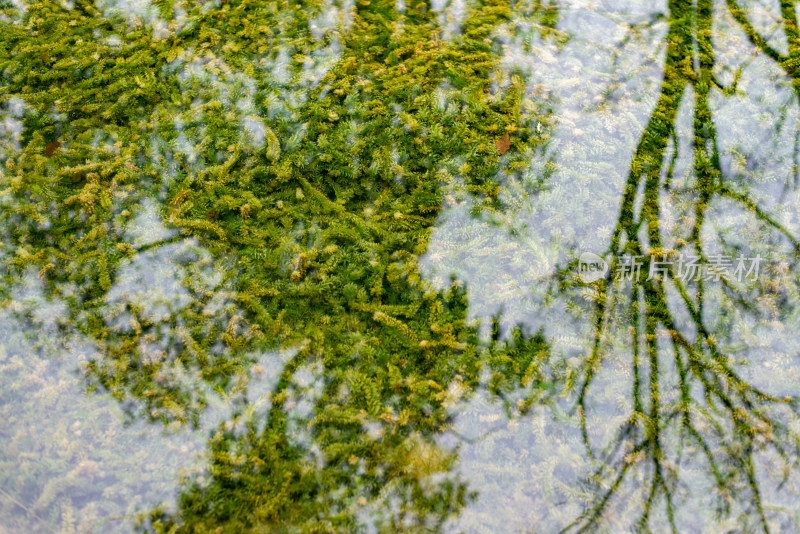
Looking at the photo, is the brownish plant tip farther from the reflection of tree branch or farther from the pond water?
the reflection of tree branch

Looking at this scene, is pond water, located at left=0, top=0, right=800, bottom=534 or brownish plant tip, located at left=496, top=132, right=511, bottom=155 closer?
pond water, located at left=0, top=0, right=800, bottom=534

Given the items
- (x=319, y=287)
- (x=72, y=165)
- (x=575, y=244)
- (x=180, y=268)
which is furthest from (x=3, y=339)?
(x=575, y=244)

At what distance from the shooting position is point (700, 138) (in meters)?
3.18

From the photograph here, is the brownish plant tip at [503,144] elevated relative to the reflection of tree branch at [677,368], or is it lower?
elevated

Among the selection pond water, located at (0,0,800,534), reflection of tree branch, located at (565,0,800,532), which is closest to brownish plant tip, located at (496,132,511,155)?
pond water, located at (0,0,800,534)

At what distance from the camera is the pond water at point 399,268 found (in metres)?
2.18

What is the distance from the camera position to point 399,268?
2.71 m

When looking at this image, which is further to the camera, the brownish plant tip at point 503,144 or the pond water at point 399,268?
the brownish plant tip at point 503,144

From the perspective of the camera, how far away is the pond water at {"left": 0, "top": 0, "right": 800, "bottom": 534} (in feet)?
7.14

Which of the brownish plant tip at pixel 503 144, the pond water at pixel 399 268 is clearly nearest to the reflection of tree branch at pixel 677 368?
the pond water at pixel 399 268

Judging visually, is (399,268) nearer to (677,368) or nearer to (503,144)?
(503,144)

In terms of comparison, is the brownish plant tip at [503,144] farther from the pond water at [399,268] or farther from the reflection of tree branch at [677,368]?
the reflection of tree branch at [677,368]

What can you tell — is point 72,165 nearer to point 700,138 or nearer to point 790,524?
point 700,138

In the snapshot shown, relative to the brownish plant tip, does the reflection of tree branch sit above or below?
below
